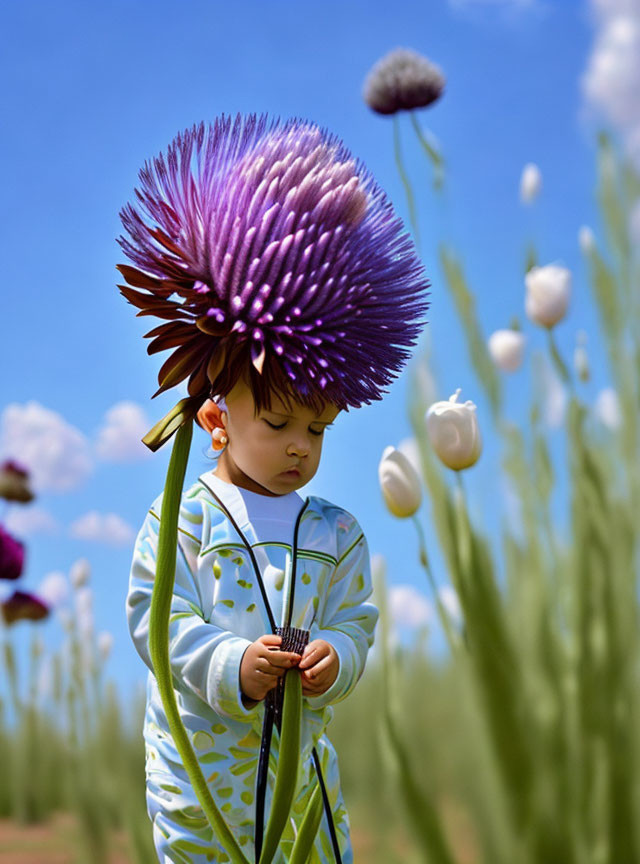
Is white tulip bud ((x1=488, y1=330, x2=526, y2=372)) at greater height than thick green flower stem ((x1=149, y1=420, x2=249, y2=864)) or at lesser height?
greater

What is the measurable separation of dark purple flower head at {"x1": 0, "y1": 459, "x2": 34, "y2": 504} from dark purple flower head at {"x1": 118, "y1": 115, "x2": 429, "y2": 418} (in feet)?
2.06

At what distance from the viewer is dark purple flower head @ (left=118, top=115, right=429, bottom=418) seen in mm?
576

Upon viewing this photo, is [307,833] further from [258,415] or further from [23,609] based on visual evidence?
[23,609]

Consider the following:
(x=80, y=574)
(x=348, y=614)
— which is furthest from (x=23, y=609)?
(x=348, y=614)

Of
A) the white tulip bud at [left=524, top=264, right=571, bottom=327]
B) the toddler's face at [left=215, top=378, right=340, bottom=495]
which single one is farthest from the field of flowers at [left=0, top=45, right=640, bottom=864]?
the toddler's face at [left=215, top=378, right=340, bottom=495]

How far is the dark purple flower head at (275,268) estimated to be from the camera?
1.89 ft

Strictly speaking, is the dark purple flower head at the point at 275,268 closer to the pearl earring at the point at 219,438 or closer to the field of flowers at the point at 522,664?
the pearl earring at the point at 219,438

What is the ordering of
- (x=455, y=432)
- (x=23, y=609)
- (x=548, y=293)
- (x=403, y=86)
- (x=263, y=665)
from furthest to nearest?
(x=23, y=609), (x=403, y=86), (x=548, y=293), (x=455, y=432), (x=263, y=665)

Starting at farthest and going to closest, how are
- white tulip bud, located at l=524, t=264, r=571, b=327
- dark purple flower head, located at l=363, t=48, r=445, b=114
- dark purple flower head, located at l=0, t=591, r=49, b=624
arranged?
dark purple flower head, located at l=0, t=591, r=49, b=624 → dark purple flower head, located at l=363, t=48, r=445, b=114 → white tulip bud, located at l=524, t=264, r=571, b=327

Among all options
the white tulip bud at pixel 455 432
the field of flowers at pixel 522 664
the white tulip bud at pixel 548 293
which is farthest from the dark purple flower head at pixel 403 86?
the white tulip bud at pixel 455 432

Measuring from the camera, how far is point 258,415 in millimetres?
601

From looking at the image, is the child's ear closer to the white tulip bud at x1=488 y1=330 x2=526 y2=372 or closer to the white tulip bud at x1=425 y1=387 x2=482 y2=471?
the white tulip bud at x1=425 y1=387 x2=482 y2=471

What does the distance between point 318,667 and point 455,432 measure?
0.91 ft

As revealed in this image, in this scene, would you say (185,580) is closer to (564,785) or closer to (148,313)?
(148,313)
